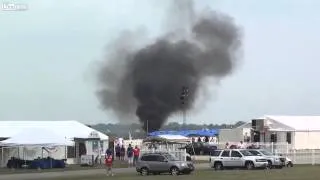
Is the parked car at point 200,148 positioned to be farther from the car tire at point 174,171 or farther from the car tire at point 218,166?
the car tire at point 174,171

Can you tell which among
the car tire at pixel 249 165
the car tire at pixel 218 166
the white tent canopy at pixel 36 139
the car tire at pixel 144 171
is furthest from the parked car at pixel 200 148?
the car tire at pixel 144 171

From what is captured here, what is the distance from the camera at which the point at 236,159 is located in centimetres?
4366

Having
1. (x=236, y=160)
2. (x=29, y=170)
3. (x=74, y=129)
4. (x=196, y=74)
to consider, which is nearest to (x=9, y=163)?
(x=29, y=170)

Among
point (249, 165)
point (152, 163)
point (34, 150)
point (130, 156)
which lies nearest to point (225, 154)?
point (249, 165)

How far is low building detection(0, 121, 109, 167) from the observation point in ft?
180

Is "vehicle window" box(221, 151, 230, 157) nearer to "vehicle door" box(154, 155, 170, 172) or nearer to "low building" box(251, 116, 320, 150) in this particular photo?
"vehicle door" box(154, 155, 170, 172)

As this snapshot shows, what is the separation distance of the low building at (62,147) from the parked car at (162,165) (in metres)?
15.4

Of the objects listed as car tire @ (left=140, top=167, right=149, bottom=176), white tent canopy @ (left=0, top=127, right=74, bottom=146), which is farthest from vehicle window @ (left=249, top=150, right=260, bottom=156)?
white tent canopy @ (left=0, top=127, right=74, bottom=146)

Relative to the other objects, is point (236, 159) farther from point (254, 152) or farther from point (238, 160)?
point (254, 152)

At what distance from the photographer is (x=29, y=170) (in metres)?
49.2

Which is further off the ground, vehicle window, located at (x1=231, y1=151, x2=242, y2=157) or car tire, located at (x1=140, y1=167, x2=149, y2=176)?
vehicle window, located at (x1=231, y1=151, x2=242, y2=157)

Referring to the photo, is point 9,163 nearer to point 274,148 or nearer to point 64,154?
point 64,154

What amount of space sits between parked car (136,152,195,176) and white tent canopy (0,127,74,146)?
989 centimetres

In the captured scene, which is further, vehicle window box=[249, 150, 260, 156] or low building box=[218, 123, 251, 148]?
low building box=[218, 123, 251, 148]
